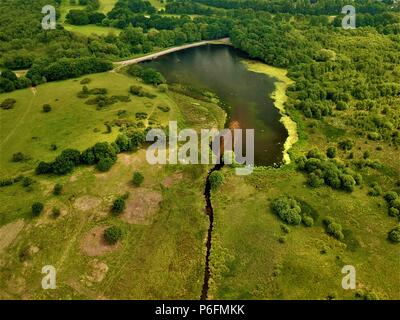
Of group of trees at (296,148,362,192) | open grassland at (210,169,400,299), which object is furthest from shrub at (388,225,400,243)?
group of trees at (296,148,362,192)

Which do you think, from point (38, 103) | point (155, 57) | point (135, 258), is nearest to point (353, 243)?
point (135, 258)

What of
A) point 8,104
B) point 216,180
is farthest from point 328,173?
point 8,104

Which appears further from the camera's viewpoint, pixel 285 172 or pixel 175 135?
pixel 175 135

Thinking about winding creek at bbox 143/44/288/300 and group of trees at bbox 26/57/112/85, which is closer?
winding creek at bbox 143/44/288/300

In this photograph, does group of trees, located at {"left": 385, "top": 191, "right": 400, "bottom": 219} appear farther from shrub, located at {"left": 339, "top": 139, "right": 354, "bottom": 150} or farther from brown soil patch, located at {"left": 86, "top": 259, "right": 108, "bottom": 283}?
brown soil patch, located at {"left": 86, "top": 259, "right": 108, "bottom": 283}

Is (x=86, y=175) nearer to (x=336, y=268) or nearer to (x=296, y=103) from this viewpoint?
(x=336, y=268)

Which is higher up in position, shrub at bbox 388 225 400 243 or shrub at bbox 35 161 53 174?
shrub at bbox 35 161 53 174
